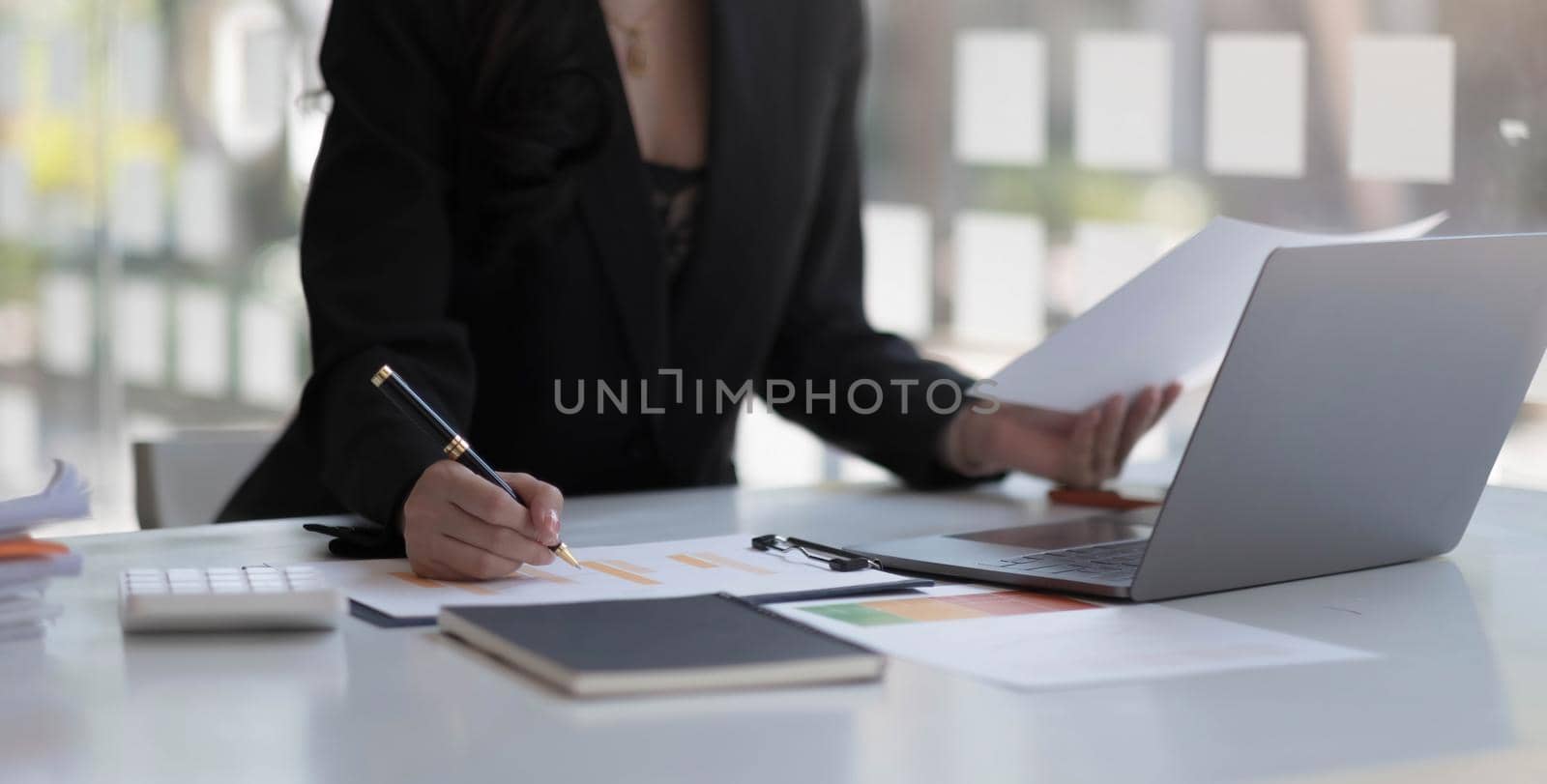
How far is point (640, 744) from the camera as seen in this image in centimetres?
67

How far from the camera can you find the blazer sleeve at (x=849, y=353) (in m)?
1.58

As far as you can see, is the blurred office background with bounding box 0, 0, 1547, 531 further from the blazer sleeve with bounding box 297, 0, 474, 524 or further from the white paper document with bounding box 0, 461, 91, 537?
the white paper document with bounding box 0, 461, 91, 537

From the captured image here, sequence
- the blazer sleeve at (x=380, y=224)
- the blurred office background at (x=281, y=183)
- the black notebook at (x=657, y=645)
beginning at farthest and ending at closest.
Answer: the blurred office background at (x=281, y=183)
the blazer sleeve at (x=380, y=224)
the black notebook at (x=657, y=645)

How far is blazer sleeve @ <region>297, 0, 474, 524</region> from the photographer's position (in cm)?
132

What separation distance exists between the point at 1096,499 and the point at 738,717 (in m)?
0.79

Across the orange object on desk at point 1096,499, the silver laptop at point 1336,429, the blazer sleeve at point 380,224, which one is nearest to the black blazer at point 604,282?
the blazer sleeve at point 380,224

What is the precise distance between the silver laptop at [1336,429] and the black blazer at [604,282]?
19.1 inches

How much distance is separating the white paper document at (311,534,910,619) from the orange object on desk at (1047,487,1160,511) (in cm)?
39

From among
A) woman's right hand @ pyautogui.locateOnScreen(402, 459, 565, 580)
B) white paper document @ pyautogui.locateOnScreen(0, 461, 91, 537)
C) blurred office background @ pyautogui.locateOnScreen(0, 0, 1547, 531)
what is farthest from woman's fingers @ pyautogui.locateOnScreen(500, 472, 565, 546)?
blurred office background @ pyautogui.locateOnScreen(0, 0, 1547, 531)

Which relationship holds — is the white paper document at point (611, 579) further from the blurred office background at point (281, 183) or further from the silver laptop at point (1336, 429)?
the blurred office background at point (281, 183)

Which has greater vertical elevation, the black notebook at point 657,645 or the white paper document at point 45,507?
the white paper document at point 45,507

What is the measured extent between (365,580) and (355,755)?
15.8 inches

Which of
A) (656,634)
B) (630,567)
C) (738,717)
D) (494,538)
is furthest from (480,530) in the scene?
(738,717)

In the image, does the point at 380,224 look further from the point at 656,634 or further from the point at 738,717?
the point at 738,717
